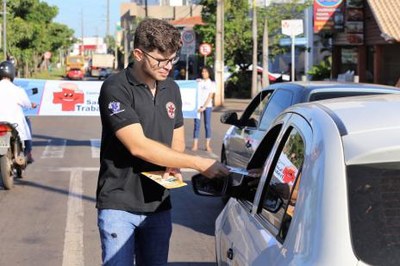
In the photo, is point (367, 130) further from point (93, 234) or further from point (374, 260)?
point (93, 234)


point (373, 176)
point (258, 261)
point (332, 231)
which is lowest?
point (258, 261)

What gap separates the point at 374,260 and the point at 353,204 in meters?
0.21

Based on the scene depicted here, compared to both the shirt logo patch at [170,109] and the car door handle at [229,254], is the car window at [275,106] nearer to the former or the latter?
the shirt logo patch at [170,109]

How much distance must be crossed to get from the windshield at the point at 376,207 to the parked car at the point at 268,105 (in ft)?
14.3

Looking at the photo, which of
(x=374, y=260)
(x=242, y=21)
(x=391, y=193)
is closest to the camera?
(x=374, y=260)

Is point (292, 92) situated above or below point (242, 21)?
below

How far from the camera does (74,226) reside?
780cm

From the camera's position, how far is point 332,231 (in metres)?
2.28

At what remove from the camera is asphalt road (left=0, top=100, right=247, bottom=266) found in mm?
6578

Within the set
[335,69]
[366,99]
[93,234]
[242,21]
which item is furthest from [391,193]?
[242,21]

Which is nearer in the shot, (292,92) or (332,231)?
(332,231)

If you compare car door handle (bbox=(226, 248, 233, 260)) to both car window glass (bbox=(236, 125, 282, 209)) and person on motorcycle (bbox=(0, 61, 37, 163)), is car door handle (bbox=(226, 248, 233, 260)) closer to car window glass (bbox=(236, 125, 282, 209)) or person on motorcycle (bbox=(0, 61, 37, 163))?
car window glass (bbox=(236, 125, 282, 209))

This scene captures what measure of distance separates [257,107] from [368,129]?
20.4ft

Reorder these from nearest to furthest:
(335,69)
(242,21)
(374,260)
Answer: (374,260)
(335,69)
(242,21)
